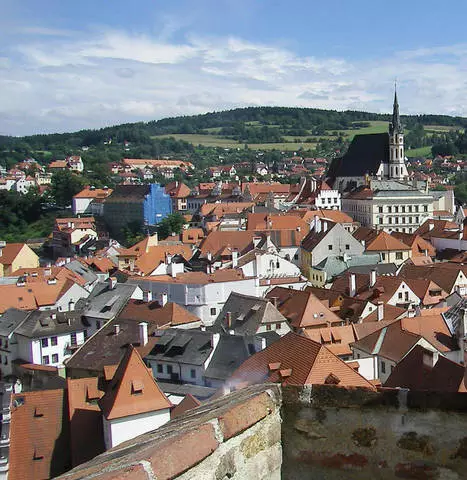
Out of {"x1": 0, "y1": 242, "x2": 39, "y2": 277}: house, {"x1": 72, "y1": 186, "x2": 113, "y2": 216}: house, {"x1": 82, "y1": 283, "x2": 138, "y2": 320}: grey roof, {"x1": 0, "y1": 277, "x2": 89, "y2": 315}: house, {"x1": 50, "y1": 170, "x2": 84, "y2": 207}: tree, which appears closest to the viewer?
{"x1": 82, "y1": 283, "x2": 138, "y2": 320}: grey roof

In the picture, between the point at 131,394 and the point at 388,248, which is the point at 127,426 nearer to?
the point at 131,394

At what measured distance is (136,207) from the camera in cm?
9000

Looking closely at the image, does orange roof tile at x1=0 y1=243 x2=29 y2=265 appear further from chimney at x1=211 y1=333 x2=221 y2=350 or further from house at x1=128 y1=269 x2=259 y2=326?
chimney at x1=211 y1=333 x2=221 y2=350

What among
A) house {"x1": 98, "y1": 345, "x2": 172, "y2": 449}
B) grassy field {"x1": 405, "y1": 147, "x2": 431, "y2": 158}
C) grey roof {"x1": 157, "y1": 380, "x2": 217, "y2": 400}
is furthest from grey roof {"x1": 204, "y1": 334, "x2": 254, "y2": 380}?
grassy field {"x1": 405, "y1": 147, "x2": 431, "y2": 158}

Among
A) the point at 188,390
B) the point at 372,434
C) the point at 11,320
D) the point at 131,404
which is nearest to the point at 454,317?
the point at 188,390

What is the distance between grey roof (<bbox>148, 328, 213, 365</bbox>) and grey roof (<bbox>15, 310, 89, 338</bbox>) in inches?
350

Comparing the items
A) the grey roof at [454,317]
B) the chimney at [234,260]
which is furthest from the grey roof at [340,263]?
the grey roof at [454,317]

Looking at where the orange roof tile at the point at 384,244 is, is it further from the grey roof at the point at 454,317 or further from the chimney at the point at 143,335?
the chimney at the point at 143,335

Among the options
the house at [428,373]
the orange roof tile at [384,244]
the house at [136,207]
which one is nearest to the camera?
the house at [428,373]

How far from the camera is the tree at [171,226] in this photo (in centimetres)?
7688

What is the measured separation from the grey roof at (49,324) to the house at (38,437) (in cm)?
1520

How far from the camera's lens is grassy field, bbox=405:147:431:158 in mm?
175387

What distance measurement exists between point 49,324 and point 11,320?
2636 mm

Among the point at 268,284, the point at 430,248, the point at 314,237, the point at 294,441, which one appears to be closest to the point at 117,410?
the point at 294,441
